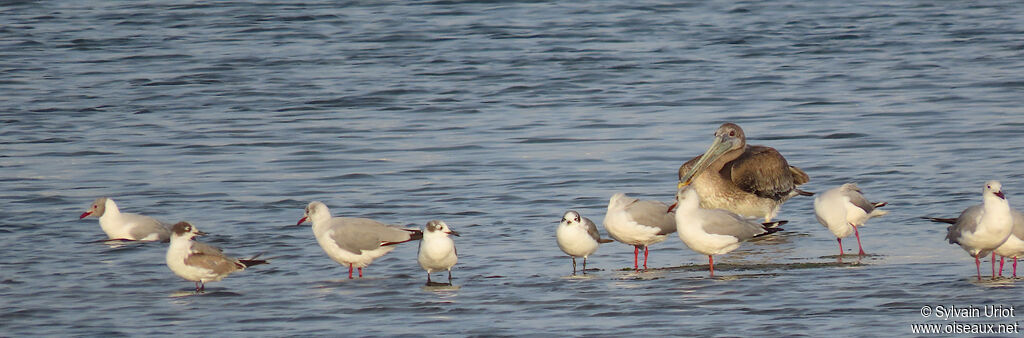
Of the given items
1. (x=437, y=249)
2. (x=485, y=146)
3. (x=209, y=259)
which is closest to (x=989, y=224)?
(x=437, y=249)

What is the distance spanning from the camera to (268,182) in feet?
55.4

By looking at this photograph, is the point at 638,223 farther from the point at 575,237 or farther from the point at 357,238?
the point at 357,238

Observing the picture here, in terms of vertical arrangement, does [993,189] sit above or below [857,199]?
above

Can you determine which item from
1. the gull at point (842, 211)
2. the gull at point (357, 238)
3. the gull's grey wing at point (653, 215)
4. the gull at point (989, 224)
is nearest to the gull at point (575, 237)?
the gull's grey wing at point (653, 215)

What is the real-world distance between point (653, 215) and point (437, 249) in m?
1.93

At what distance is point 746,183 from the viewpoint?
14836 millimetres

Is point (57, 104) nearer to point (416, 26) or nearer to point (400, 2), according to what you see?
point (416, 26)

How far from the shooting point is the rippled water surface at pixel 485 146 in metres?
10.7

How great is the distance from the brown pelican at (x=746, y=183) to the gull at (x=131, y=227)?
4839 millimetres

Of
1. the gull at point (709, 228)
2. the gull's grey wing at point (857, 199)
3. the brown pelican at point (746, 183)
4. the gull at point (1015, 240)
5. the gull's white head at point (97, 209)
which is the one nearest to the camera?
the gull at point (1015, 240)

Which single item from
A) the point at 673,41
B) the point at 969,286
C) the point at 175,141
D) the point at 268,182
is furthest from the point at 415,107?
the point at 969,286

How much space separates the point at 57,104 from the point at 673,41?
39.7 ft

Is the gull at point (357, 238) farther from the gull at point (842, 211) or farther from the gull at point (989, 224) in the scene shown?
the gull at point (989, 224)

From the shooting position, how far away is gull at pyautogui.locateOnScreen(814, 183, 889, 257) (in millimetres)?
12445
